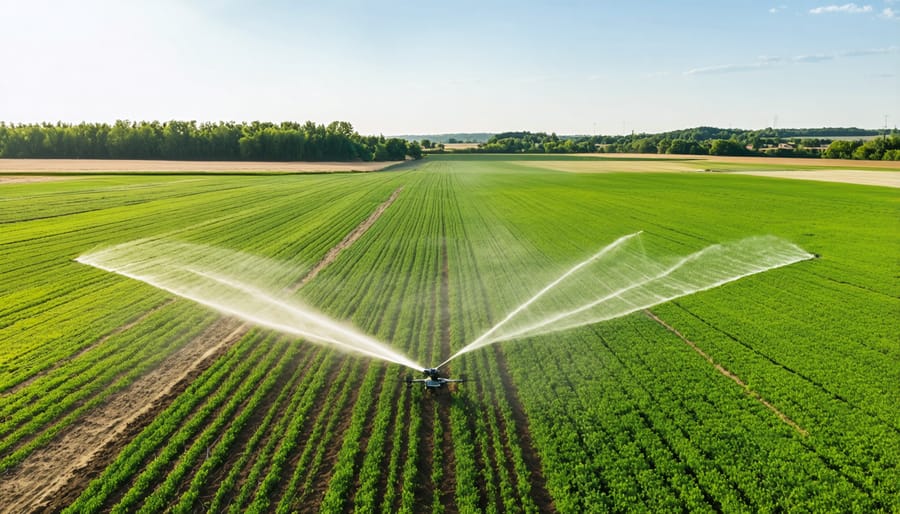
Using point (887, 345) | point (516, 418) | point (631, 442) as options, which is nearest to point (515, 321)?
point (516, 418)

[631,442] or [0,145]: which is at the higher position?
[0,145]

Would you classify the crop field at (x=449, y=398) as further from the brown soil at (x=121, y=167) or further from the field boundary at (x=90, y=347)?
the brown soil at (x=121, y=167)

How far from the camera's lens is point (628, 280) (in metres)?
20.4

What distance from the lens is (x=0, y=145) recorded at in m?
114

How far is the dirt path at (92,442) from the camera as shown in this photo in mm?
8109

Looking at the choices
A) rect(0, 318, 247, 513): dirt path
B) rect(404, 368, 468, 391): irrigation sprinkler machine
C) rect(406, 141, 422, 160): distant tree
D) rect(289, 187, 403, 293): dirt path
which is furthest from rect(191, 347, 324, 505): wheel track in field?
rect(406, 141, 422, 160): distant tree

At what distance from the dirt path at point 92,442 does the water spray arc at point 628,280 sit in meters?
7.29

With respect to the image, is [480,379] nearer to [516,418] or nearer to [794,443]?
[516,418]

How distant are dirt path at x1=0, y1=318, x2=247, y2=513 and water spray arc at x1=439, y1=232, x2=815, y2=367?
7290mm

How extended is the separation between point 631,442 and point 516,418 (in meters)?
2.46

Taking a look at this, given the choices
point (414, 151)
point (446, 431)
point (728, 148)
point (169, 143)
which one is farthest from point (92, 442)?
point (414, 151)

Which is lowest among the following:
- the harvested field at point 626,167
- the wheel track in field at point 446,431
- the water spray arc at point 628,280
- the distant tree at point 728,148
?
the wheel track in field at point 446,431

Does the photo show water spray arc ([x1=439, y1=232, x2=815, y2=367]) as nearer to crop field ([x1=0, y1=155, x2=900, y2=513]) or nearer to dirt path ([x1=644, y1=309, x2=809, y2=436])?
crop field ([x1=0, y1=155, x2=900, y2=513])

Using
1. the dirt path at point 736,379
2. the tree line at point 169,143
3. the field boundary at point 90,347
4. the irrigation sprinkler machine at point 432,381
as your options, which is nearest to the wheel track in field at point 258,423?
the irrigation sprinkler machine at point 432,381
